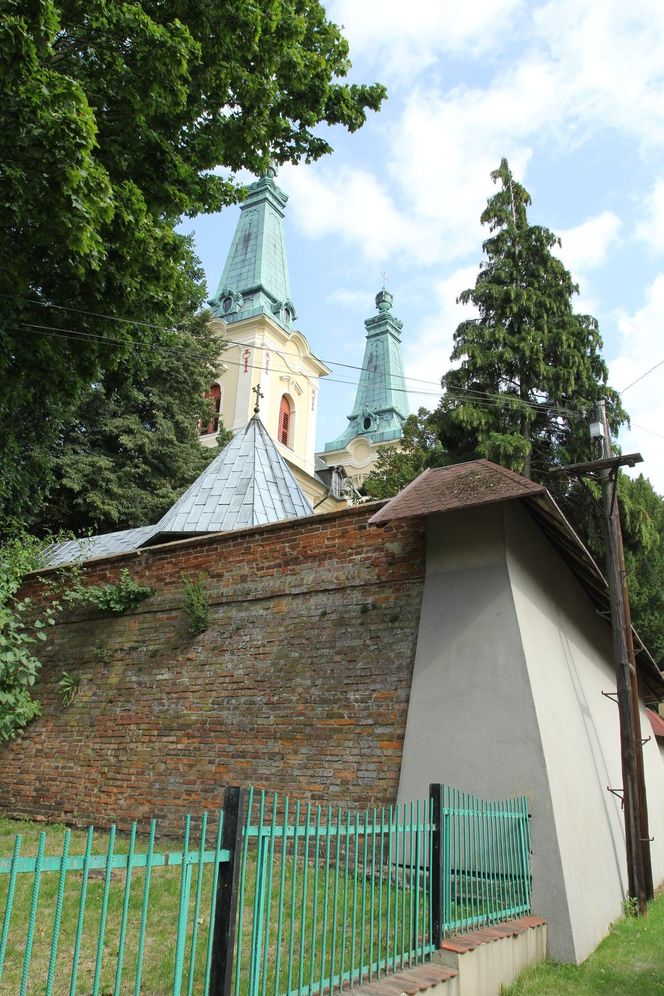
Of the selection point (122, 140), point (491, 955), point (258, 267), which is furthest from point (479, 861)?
point (258, 267)

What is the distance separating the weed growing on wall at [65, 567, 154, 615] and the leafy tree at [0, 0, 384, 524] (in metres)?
2.46

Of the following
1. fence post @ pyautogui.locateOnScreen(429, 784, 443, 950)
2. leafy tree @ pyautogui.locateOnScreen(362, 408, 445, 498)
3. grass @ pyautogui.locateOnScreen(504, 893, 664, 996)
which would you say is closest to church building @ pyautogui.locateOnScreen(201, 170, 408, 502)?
leafy tree @ pyautogui.locateOnScreen(362, 408, 445, 498)

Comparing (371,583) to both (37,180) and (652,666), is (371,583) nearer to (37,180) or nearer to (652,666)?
(37,180)

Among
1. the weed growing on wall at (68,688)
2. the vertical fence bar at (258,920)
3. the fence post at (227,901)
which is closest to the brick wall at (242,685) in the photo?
the weed growing on wall at (68,688)

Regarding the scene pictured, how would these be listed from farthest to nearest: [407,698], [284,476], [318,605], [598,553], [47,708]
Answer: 1. [598,553]
2. [284,476]
3. [47,708]
4. [318,605]
5. [407,698]

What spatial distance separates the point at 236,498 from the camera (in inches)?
521

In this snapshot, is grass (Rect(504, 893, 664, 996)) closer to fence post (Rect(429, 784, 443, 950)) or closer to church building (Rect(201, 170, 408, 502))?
fence post (Rect(429, 784, 443, 950))

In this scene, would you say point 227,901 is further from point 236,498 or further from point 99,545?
point 99,545

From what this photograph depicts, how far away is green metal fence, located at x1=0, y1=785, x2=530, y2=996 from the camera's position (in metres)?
2.95

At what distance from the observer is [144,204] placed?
23.8ft

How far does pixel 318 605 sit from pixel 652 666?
752 centimetres

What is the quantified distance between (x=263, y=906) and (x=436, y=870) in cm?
174

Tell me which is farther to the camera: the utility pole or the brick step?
the utility pole

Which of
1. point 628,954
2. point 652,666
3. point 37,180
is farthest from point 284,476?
point 628,954
